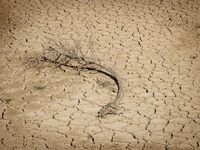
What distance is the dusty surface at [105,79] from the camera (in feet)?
12.8

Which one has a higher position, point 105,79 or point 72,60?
point 72,60

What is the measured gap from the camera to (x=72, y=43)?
18.7 ft

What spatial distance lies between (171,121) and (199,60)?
150 centimetres

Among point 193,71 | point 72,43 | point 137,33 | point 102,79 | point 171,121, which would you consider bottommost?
point 171,121

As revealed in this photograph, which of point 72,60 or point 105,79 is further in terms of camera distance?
point 72,60

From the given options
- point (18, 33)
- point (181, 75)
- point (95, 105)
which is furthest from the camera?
point (18, 33)

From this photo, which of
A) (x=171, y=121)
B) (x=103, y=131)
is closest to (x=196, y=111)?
(x=171, y=121)

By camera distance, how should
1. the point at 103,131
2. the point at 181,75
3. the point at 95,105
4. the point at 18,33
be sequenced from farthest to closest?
1. the point at 18,33
2. the point at 181,75
3. the point at 95,105
4. the point at 103,131

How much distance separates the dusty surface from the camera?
12.8 feet

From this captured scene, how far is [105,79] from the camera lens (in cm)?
486

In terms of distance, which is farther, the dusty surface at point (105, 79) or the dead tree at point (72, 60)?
the dead tree at point (72, 60)

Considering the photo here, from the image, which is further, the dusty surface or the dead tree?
the dead tree

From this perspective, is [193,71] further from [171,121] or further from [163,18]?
[163,18]

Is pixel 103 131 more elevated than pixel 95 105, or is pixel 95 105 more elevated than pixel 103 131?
pixel 95 105
